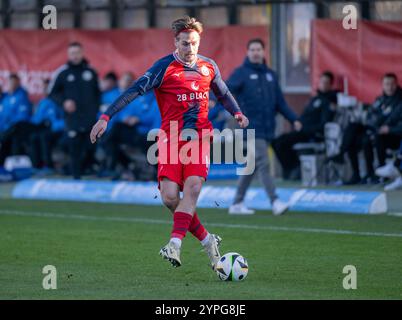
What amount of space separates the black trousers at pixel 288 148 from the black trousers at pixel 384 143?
1.53m

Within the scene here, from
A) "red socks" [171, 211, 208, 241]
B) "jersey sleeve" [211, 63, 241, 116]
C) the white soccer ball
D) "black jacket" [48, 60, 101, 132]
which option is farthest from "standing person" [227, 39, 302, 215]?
the white soccer ball

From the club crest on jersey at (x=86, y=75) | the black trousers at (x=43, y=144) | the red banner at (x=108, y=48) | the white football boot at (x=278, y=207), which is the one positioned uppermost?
the red banner at (x=108, y=48)

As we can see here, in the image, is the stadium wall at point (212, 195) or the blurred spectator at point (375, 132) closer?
the stadium wall at point (212, 195)

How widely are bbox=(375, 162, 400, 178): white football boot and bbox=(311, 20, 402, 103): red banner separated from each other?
4.56ft

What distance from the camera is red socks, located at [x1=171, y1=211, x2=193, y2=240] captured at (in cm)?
1075

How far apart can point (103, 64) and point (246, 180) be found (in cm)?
843

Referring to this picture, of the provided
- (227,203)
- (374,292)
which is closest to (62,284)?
(374,292)

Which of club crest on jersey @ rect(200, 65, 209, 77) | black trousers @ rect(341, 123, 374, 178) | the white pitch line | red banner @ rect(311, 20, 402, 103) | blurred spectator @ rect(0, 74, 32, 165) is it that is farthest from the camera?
blurred spectator @ rect(0, 74, 32, 165)

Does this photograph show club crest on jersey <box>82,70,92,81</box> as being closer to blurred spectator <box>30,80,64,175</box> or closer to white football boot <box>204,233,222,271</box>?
blurred spectator <box>30,80,64,175</box>

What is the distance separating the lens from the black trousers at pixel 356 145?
20.5m

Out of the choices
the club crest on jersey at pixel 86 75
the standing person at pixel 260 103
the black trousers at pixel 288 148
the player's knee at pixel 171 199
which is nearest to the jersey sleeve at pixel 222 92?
the player's knee at pixel 171 199

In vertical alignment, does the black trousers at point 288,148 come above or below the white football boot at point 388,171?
above

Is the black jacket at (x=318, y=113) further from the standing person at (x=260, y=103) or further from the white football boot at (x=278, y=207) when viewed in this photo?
the white football boot at (x=278, y=207)

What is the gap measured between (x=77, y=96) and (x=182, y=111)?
11269 millimetres
